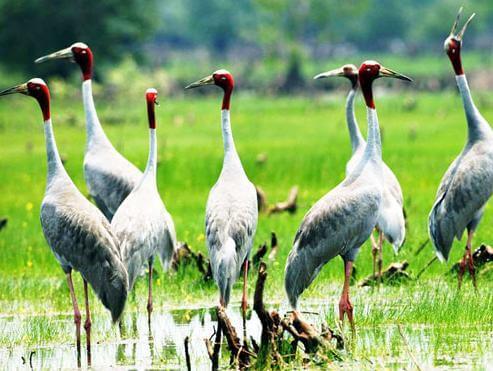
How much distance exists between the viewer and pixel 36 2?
164 feet

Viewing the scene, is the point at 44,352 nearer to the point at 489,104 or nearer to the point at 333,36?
the point at 489,104

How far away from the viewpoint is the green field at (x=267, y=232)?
A: 29.8 feet

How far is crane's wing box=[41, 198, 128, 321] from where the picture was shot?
9109 mm

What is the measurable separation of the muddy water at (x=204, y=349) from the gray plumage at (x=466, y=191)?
146cm

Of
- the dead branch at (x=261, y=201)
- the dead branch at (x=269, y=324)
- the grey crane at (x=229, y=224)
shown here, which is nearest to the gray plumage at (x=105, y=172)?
the grey crane at (x=229, y=224)

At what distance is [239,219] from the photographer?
31.3 ft

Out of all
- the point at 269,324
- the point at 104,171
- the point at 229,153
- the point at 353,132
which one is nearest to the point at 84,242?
the point at 229,153

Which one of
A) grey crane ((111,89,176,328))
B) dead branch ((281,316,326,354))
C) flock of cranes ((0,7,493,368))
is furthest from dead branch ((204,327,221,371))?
grey crane ((111,89,176,328))

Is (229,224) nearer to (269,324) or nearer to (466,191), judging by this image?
(269,324)

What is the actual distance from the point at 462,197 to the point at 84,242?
11.2 feet

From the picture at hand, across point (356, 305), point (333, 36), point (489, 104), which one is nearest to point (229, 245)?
point (356, 305)

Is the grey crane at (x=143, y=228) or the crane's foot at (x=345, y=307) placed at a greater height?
the grey crane at (x=143, y=228)

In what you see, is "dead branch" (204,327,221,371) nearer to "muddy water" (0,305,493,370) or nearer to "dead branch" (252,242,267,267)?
"muddy water" (0,305,493,370)

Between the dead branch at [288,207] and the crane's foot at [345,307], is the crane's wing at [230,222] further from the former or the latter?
the dead branch at [288,207]
